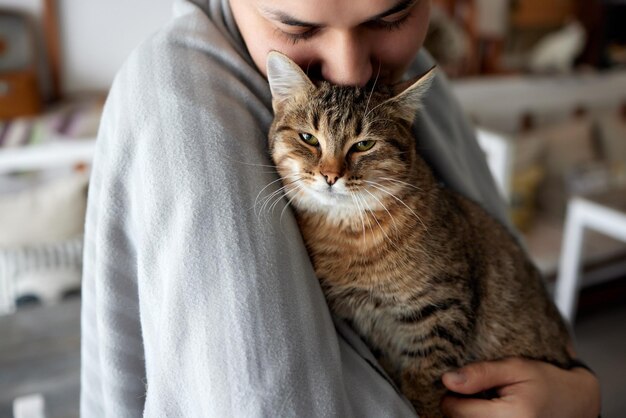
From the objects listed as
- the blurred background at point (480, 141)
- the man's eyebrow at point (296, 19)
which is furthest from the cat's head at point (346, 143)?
the blurred background at point (480, 141)

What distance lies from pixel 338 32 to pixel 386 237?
37 centimetres

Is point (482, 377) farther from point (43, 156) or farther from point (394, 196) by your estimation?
point (43, 156)

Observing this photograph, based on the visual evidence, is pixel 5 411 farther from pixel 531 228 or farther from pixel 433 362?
pixel 531 228

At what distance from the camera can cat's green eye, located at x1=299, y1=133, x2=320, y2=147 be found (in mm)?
887

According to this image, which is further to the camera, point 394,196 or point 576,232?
point 576,232

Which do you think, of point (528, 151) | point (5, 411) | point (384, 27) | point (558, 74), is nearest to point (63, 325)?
point (5, 411)

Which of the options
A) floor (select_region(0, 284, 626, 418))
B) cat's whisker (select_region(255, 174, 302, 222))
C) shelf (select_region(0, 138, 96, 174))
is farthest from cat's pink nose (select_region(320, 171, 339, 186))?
shelf (select_region(0, 138, 96, 174))

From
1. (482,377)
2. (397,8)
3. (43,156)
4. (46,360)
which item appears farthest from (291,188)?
(43,156)

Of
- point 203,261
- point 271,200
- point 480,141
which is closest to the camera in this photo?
point 203,261

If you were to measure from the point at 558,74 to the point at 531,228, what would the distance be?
1.33 metres

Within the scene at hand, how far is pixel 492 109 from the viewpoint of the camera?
3666mm

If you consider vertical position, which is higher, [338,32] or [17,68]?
[338,32]

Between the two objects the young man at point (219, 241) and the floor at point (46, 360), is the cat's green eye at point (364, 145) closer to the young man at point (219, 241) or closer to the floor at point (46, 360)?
the young man at point (219, 241)

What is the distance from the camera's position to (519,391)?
2.66 feet
